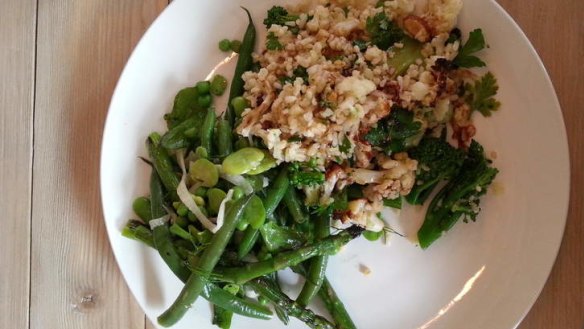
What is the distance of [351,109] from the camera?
2457 millimetres

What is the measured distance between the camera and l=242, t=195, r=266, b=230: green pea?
254 cm

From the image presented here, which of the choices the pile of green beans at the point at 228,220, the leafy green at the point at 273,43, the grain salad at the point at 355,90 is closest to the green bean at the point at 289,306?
the pile of green beans at the point at 228,220

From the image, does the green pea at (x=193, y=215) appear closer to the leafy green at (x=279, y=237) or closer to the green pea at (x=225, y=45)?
the leafy green at (x=279, y=237)

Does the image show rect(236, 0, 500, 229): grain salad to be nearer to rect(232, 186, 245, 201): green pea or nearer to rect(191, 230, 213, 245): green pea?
rect(232, 186, 245, 201): green pea

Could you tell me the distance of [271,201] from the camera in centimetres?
262

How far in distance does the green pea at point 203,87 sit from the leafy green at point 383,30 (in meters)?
0.83

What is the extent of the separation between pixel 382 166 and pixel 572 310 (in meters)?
1.23

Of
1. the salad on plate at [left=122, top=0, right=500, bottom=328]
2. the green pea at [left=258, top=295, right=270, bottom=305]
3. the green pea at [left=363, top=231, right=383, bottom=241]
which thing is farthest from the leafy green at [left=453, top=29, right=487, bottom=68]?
the green pea at [left=258, top=295, right=270, bottom=305]

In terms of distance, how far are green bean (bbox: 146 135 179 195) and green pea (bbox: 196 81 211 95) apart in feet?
1.08

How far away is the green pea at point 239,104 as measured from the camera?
2697mm

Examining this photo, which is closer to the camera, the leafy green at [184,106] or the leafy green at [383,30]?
the leafy green at [383,30]

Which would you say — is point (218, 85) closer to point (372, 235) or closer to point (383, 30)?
point (383, 30)

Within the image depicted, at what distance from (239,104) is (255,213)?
21.2 inches

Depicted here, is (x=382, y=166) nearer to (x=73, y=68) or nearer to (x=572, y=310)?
(x=572, y=310)
